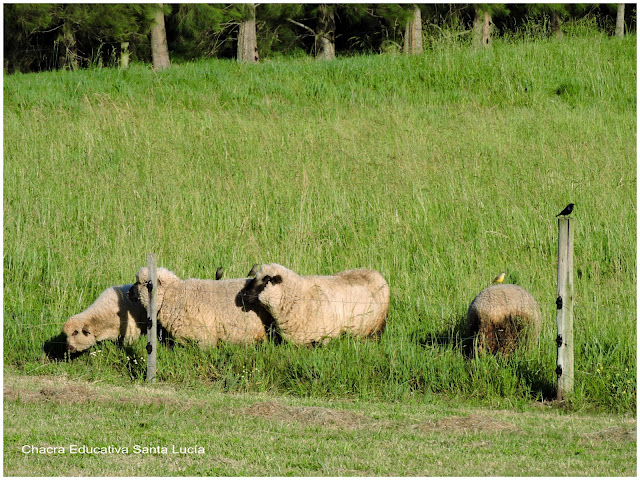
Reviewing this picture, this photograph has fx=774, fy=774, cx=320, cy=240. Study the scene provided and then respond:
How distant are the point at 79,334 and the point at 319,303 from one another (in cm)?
257

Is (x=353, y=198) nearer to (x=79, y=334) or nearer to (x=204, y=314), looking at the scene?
(x=204, y=314)

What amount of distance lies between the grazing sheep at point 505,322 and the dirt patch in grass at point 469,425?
4.36 ft

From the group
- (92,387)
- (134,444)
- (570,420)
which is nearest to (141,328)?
(92,387)

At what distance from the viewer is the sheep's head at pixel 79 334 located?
26.9ft

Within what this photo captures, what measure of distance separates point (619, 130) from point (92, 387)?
468 inches

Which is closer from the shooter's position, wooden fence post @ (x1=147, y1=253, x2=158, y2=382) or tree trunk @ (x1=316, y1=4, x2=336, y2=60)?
wooden fence post @ (x1=147, y1=253, x2=158, y2=382)

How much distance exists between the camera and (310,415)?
21.3ft

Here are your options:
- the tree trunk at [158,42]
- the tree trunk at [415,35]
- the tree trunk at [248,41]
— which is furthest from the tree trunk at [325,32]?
the tree trunk at [158,42]

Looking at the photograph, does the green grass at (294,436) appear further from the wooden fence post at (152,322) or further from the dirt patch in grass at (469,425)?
the wooden fence post at (152,322)

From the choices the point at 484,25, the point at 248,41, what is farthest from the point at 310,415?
the point at 484,25

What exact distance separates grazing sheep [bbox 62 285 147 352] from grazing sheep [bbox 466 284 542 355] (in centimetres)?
360

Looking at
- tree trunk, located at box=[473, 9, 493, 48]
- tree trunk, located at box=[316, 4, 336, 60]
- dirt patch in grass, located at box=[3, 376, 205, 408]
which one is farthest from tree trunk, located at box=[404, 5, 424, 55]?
dirt patch in grass, located at box=[3, 376, 205, 408]

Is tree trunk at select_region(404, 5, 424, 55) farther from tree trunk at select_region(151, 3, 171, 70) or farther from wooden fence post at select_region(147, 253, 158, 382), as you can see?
wooden fence post at select_region(147, 253, 158, 382)

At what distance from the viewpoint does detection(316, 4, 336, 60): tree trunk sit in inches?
1052
